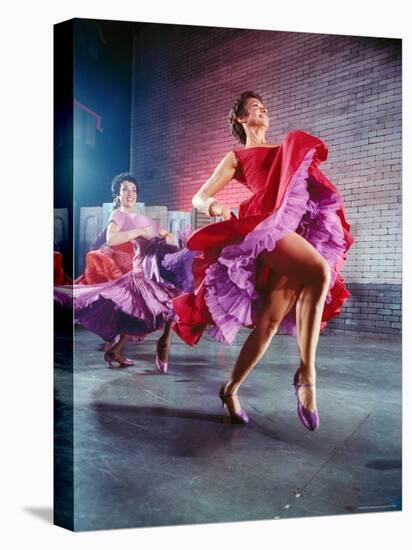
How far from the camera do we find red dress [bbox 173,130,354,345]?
4949mm

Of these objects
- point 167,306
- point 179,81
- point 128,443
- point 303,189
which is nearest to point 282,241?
point 303,189

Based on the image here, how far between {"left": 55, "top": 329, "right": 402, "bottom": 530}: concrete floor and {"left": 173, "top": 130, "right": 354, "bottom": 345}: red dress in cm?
15

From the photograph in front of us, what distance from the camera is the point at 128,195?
4836 mm

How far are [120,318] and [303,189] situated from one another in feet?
4.46

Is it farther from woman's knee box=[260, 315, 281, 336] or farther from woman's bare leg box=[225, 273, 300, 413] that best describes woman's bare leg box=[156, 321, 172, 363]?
woman's knee box=[260, 315, 281, 336]

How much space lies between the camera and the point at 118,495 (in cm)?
475

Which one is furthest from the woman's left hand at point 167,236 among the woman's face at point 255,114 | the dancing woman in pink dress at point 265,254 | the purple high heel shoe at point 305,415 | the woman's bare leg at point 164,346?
the purple high heel shoe at point 305,415

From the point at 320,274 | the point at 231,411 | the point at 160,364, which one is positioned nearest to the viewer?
the point at 160,364

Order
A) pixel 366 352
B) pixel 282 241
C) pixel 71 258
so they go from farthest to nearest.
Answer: pixel 366 352 → pixel 282 241 → pixel 71 258

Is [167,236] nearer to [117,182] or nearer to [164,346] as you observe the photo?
[117,182]

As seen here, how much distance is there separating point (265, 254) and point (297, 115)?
91cm

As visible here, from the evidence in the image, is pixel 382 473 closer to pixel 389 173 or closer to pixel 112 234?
pixel 389 173

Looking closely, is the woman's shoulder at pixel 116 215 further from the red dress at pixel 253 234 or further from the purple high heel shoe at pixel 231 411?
the purple high heel shoe at pixel 231 411

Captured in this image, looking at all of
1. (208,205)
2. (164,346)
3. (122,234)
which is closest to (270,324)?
(164,346)
